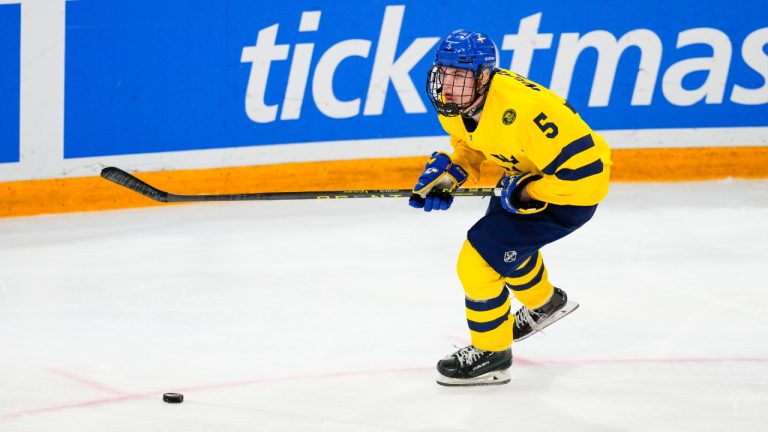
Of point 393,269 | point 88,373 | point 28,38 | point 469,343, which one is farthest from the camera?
point 28,38

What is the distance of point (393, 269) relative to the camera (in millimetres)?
4898

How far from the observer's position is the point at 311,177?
599 centimetres

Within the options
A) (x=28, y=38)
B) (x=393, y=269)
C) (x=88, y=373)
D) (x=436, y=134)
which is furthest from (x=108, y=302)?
(x=436, y=134)

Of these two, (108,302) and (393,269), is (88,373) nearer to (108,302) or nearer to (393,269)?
(108,302)

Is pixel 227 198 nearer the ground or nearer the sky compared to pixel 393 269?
nearer the sky

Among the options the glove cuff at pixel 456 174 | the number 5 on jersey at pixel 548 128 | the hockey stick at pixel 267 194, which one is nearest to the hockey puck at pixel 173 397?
the hockey stick at pixel 267 194

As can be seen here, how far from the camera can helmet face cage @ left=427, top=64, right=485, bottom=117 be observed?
3.36 meters

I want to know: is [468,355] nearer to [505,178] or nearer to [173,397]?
[505,178]

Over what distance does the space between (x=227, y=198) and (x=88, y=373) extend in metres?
0.70

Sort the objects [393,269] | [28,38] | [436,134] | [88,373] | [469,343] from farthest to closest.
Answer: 1. [436,134]
2. [28,38]
3. [393,269]
4. [469,343]
5. [88,373]

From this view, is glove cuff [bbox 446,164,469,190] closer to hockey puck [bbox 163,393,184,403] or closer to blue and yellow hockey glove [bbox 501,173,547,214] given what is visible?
blue and yellow hockey glove [bbox 501,173,547,214]

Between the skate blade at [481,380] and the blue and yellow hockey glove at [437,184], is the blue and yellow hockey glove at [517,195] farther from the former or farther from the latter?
the skate blade at [481,380]

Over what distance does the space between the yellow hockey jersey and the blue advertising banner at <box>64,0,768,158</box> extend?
2.53 metres

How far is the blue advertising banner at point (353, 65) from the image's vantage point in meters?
5.67
